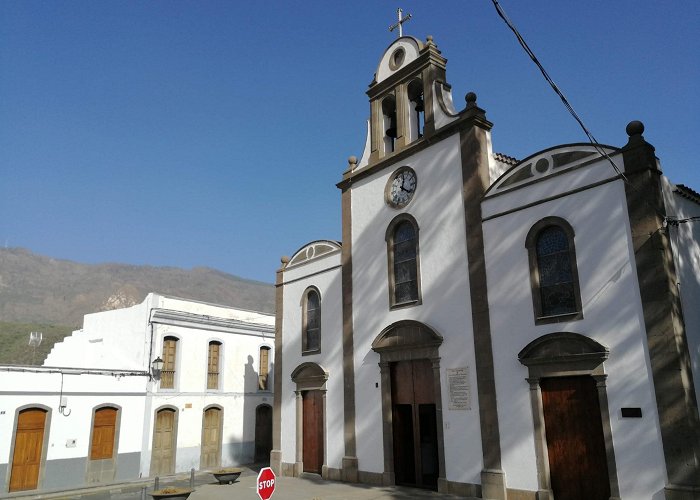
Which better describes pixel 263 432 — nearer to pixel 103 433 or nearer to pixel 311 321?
pixel 103 433

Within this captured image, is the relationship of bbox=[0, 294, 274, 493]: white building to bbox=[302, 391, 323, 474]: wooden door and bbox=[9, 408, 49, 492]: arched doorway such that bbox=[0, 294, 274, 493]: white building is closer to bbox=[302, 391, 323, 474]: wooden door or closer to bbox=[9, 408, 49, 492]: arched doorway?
bbox=[9, 408, 49, 492]: arched doorway

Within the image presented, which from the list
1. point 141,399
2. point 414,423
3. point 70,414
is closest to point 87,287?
point 141,399

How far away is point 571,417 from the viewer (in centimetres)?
1240

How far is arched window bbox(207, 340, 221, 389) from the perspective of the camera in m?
24.9

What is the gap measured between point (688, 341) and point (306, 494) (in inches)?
416

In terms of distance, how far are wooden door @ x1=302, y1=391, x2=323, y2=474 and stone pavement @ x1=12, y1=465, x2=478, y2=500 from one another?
442 mm

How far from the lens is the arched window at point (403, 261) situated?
16.9m

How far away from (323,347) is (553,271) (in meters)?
9.09

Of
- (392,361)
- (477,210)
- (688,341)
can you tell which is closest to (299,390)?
(392,361)

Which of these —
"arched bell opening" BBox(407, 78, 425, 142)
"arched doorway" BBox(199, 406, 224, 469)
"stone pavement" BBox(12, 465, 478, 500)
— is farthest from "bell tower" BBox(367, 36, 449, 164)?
"arched doorway" BBox(199, 406, 224, 469)

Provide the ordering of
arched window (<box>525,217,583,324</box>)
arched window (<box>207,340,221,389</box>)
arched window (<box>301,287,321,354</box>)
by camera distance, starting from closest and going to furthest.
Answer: arched window (<box>525,217,583,324</box>), arched window (<box>301,287,321,354</box>), arched window (<box>207,340,221,389</box>)

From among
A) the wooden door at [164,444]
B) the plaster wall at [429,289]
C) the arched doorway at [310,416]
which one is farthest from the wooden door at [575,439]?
the wooden door at [164,444]

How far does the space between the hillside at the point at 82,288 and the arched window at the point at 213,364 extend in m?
26.2

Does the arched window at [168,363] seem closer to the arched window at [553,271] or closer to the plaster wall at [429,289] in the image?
the plaster wall at [429,289]
